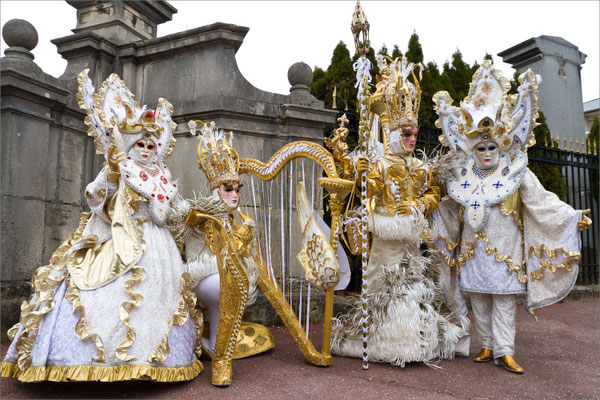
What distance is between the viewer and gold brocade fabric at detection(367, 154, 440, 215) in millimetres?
3729

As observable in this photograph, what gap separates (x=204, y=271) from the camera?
11.1ft

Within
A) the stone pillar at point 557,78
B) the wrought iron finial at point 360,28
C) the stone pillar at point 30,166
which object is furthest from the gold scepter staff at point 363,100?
the stone pillar at point 557,78

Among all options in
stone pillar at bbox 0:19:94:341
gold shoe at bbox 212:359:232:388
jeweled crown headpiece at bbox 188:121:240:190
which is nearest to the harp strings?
jeweled crown headpiece at bbox 188:121:240:190

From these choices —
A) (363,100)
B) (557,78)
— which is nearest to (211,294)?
(363,100)

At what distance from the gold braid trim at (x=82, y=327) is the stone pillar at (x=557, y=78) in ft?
29.0

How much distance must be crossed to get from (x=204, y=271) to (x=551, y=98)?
322 inches

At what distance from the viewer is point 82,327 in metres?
2.71

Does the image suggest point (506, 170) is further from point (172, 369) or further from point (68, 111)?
point (68, 111)

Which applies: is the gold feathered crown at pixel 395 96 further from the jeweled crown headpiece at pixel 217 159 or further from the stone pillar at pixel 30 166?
the stone pillar at pixel 30 166

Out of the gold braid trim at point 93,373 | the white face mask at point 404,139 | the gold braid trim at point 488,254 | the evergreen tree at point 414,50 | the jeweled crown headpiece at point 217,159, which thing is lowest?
the gold braid trim at point 93,373

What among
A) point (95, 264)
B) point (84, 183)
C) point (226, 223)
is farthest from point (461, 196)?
point (84, 183)

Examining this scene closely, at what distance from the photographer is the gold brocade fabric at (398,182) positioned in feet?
12.2

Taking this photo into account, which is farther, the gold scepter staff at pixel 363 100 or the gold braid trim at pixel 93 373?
the gold scepter staff at pixel 363 100

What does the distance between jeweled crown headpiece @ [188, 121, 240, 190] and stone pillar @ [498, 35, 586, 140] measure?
25.2 ft
